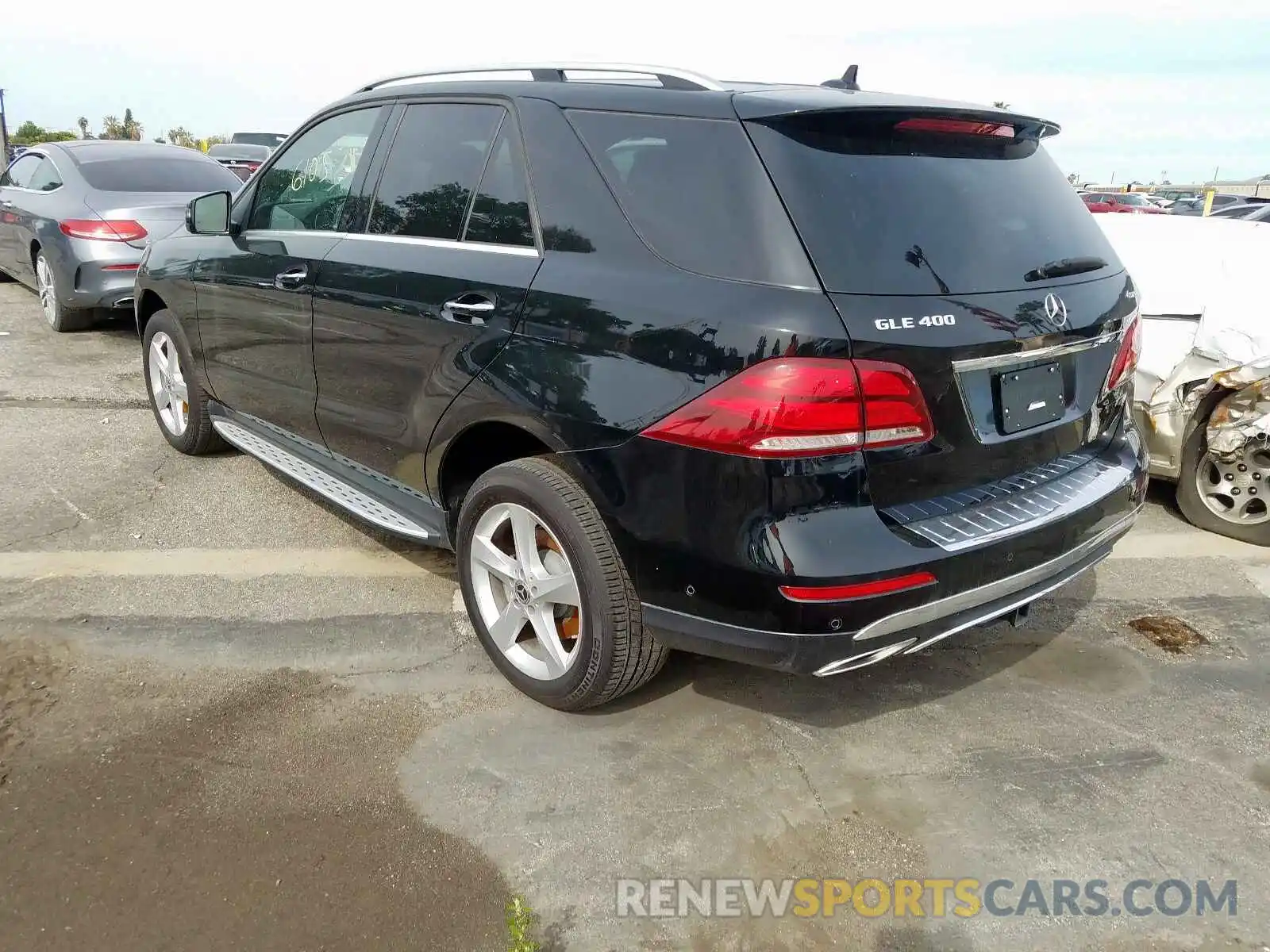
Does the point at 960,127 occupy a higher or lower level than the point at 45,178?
higher

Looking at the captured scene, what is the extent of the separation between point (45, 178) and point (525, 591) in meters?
7.86

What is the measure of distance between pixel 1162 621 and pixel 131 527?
440 cm

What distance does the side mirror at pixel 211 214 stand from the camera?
4355mm

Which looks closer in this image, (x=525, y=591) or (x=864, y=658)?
(x=864, y=658)

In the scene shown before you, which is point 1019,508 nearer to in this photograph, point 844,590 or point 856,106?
point 844,590

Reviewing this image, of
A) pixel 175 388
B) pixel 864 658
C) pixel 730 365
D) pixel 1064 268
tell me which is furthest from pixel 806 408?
pixel 175 388

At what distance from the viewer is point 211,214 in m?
4.37

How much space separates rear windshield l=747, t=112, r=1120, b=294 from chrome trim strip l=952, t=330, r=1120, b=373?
184 mm

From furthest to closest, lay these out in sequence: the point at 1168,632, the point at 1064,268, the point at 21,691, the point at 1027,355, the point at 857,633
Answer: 1. the point at 1168,632
2. the point at 21,691
3. the point at 1064,268
4. the point at 1027,355
5. the point at 857,633

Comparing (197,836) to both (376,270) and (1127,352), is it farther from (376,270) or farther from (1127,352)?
(1127,352)

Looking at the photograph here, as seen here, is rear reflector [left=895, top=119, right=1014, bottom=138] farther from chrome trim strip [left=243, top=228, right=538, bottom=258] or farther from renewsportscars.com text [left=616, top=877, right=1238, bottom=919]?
renewsportscars.com text [left=616, top=877, right=1238, bottom=919]

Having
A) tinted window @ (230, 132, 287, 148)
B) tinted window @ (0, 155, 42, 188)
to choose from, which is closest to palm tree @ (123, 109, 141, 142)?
tinted window @ (230, 132, 287, 148)

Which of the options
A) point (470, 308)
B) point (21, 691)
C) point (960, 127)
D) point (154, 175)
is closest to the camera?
point (960, 127)

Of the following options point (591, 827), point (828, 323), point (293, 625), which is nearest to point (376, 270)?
point (293, 625)
